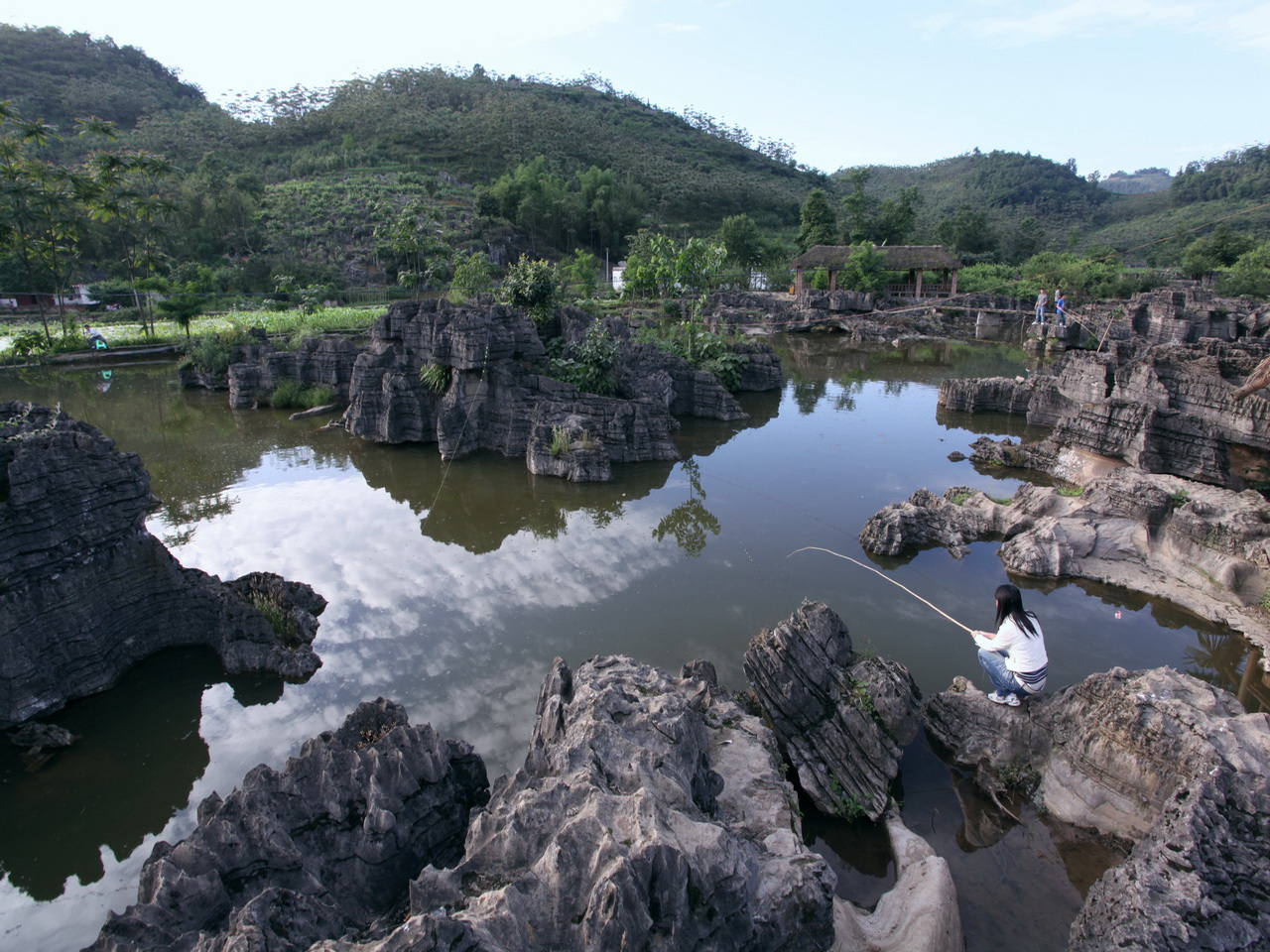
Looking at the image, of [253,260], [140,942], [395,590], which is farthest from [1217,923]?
[253,260]

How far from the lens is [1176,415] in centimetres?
1157

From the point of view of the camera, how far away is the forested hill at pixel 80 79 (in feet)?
230

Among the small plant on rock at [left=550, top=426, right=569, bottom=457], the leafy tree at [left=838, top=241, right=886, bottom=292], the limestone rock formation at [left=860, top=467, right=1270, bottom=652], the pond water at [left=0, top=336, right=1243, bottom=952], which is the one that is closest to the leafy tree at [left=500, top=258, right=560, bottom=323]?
the pond water at [left=0, top=336, right=1243, bottom=952]

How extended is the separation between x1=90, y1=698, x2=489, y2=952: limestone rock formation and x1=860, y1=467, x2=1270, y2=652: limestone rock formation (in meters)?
7.45

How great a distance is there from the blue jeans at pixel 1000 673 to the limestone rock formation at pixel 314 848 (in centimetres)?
463

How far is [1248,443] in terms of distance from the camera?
419 inches

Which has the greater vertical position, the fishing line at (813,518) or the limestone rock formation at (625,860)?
the limestone rock formation at (625,860)

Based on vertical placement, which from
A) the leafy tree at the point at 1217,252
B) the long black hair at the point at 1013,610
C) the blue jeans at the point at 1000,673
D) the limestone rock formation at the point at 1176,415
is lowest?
the blue jeans at the point at 1000,673

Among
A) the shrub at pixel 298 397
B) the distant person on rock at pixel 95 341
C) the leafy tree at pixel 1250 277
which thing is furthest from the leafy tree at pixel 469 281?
the leafy tree at pixel 1250 277

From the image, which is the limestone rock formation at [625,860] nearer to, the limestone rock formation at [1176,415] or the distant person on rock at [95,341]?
the limestone rock formation at [1176,415]

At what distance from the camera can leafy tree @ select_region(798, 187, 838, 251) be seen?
176 ft

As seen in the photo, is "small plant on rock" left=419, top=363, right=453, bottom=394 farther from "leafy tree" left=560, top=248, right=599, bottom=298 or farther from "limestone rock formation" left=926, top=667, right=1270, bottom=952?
"leafy tree" left=560, top=248, right=599, bottom=298

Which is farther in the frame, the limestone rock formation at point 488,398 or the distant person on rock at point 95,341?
the distant person on rock at point 95,341

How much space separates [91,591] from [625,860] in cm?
702
